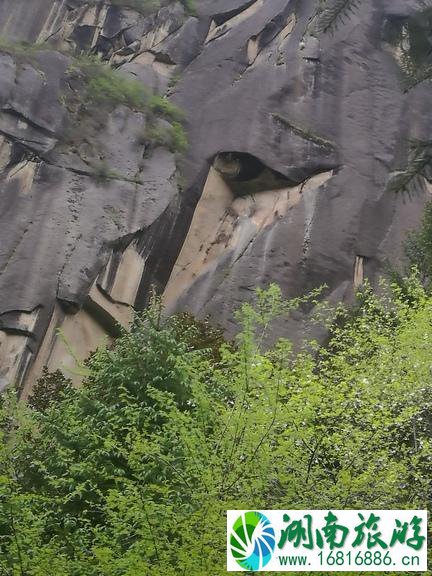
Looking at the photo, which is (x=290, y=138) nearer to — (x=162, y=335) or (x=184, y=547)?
(x=162, y=335)

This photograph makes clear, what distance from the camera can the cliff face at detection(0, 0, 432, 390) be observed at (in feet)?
70.1

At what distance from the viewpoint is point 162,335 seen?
11.1m

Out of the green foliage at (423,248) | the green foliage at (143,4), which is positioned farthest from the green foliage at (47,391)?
the green foliage at (143,4)

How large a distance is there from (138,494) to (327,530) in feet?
5.59

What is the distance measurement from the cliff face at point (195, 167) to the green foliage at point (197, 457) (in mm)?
9305

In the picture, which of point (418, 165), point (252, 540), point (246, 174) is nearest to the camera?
point (418, 165)

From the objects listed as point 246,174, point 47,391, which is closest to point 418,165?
point 47,391

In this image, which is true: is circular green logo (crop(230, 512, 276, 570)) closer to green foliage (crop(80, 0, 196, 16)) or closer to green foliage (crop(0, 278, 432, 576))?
green foliage (crop(0, 278, 432, 576))

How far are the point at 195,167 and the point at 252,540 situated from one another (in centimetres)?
1959

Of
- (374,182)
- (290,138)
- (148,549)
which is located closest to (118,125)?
(290,138)

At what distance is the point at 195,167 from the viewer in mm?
24828

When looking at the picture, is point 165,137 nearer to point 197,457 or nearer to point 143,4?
point 143,4

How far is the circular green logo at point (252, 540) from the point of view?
6039mm

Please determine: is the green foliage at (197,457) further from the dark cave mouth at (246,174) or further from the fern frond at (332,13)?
the dark cave mouth at (246,174)
